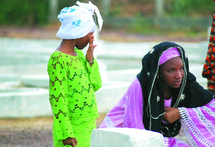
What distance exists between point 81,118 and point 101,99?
156 inches

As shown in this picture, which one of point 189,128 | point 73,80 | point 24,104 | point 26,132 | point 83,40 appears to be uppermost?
point 83,40

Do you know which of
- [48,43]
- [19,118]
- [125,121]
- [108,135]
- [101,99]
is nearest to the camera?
[108,135]

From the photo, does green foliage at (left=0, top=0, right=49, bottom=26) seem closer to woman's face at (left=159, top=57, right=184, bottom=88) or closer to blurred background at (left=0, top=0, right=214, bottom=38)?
blurred background at (left=0, top=0, right=214, bottom=38)

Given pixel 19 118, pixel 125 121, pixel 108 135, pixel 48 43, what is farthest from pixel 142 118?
pixel 48 43

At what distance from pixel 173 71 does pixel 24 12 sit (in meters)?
33.9

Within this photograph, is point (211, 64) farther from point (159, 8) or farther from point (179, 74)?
point (159, 8)

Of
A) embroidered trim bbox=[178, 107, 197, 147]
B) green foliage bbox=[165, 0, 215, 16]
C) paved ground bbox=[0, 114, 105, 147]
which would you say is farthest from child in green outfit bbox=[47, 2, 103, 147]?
green foliage bbox=[165, 0, 215, 16]

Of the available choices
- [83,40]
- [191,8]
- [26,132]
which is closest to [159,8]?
[191,8]

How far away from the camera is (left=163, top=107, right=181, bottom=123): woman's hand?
3650 millimetres

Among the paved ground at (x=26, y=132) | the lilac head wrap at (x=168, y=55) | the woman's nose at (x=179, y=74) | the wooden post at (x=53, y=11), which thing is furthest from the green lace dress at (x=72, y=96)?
the wooden post at (x=53, y=11)

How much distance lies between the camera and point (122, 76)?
9586mm

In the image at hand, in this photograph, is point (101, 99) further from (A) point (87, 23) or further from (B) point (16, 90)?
(A) point (87, 23)

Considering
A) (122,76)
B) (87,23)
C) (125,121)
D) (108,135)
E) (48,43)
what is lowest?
(48,43)

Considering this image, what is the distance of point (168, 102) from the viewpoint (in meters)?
3.79
